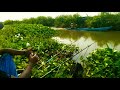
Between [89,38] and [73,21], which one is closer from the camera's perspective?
[73,21]

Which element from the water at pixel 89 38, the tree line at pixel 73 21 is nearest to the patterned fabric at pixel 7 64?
the tree line at pixel 73 21

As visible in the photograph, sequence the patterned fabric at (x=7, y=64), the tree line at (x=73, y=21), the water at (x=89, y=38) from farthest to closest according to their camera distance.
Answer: the water at (x=89, y=38) < the tree line at (x=73, y=21) < the patterned fabric at (x=7, y=64)

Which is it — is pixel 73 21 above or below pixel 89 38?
above

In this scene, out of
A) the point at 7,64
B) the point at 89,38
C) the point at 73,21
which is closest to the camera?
the point at 7,64

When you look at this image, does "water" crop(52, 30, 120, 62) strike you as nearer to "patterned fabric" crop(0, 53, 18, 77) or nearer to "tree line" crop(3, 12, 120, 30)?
"tree line" crop(3, 12, 120, 30)

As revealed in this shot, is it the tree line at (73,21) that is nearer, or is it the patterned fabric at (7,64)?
the patterned fabric at (7,64)

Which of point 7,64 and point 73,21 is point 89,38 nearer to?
point 73,21

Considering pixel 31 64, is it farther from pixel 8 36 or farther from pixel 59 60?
pixel 8 36

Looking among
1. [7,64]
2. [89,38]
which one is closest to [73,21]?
[89,38]

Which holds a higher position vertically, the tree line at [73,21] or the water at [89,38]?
the tree line at [73,21]

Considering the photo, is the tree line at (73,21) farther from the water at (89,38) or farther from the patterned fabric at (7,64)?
the patterned fabric at (7,64)

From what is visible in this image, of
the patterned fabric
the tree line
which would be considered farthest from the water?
the patterned fabric
